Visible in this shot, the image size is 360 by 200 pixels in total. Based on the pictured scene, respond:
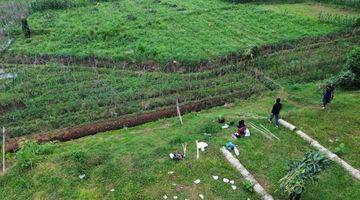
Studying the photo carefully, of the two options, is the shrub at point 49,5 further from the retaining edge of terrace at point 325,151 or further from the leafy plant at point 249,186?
the leafy plant at point 249,186

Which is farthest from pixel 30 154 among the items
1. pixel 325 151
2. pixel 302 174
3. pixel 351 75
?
pixel 351 75

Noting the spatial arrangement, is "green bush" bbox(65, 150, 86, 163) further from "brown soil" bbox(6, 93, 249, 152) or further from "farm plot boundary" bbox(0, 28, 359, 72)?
"farm plot boundary" bbox(0, 28, 359, 72)

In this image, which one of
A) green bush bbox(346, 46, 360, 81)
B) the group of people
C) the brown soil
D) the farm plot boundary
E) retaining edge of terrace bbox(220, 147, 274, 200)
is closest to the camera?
retaining edge of terrace bbox(220, 147, 274, 200)

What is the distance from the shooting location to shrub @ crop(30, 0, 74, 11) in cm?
4184

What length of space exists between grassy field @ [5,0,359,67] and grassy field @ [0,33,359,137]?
105 inches

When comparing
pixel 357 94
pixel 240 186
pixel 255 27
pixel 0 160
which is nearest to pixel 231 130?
pixel 240 186

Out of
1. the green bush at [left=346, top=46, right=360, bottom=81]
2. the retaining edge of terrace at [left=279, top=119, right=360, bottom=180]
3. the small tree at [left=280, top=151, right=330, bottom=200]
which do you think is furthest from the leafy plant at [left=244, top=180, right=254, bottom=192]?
the green bush at [left=346, top=46, right=360, bottom=81]

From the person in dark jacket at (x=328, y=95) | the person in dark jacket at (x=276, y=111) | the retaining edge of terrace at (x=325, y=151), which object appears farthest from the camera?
the person in dark jacket at (x=328, y=95)

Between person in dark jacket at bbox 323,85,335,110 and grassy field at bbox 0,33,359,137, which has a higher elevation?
person in dark jacket at bbox 323,85,335,110

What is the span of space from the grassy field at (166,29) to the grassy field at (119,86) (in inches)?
105

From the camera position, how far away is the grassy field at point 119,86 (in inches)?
904

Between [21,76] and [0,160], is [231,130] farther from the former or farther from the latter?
[21,76]

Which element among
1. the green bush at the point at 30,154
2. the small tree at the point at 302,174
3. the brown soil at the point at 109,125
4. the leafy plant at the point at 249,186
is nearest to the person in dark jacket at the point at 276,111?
the small tree at the point at 302,174

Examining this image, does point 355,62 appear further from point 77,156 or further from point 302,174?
point 77,156
